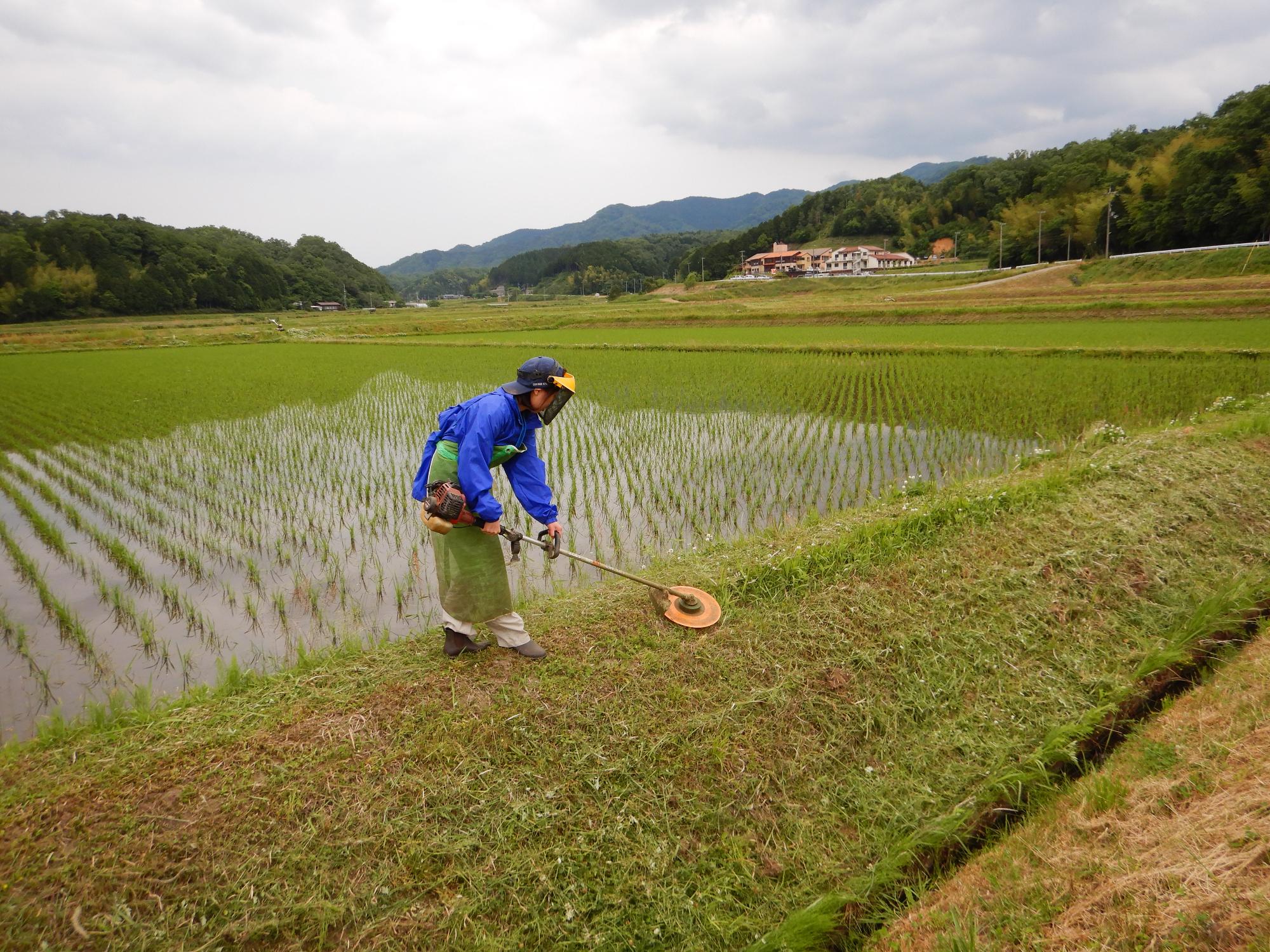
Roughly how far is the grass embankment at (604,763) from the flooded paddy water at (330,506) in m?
0.94

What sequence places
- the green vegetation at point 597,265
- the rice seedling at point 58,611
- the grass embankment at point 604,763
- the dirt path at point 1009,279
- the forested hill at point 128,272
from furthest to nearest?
the green vegetation at point 597,265, the forested hill at point 128,272, the dirt path at point 1009,279, the rice seedling at point 58,611, the grass embankment at point 604,763

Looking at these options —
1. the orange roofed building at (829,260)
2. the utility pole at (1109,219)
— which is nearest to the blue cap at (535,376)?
the utility pole at (1109,219)

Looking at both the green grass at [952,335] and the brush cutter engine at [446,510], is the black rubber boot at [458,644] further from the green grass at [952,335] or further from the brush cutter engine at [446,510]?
the green grass at [952,335]

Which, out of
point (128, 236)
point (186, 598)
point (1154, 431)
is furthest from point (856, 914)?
point (128, 236)

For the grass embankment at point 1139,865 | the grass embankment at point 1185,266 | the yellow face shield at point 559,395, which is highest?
the grass embankment at point 1185,266

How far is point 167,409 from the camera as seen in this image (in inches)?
467

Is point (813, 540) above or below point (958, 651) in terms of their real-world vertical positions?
above

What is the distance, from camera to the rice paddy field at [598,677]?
83.3 inches

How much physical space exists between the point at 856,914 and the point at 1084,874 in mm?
761

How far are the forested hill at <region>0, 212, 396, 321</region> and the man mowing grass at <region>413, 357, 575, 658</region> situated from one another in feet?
202

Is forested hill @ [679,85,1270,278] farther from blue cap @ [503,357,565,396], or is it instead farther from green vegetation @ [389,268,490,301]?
green vegetation @ [389,268,490,301]

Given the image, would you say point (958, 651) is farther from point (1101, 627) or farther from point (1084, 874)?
point (1084, 874)

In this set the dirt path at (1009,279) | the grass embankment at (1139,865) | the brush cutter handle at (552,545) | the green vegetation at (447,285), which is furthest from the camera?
the green vegetation at (447,285)

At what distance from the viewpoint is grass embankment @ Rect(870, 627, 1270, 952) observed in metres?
1.70
